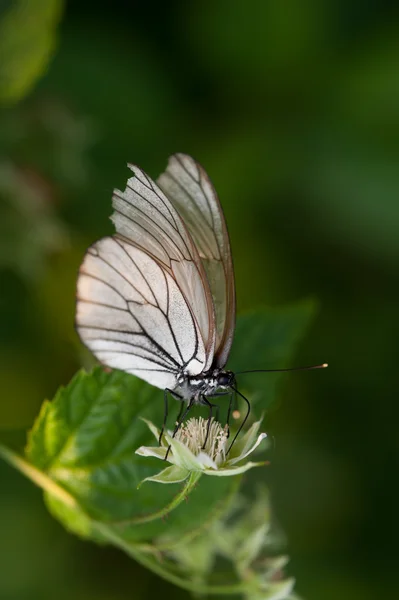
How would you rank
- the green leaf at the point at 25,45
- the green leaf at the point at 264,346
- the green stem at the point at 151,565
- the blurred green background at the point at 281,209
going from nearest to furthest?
the green stem at the point at 151,565, the green leaf at the point at 264,346, the green leaf at the point at 25,45, the blurred green background at the point at 281,209

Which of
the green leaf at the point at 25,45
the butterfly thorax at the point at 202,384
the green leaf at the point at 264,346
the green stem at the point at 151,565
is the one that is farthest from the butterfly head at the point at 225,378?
the green leaf at the point at 25,45

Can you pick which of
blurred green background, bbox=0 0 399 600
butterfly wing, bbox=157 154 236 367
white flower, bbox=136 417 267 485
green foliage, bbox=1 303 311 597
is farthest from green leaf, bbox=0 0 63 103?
white flower, bbox=136 417 267 485

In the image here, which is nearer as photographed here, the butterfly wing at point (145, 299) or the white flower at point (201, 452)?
the white flower at point (201, 452)

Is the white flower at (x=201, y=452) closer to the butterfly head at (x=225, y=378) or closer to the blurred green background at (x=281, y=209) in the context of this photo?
the butterfly head at (x=225, y=378)

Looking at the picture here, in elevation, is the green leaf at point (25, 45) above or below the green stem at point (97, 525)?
above

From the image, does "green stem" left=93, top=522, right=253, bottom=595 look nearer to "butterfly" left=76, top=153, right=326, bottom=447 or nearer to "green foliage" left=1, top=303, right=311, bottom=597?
"green foliage" left=1, top=303, right=311, bottom=597

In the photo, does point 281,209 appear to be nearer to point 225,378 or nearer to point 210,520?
point 225,378

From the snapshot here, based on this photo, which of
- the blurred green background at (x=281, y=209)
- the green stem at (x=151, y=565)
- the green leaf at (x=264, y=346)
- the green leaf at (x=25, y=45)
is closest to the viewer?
the green stem at (x=151, y=565)

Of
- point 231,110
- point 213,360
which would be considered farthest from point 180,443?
point 231,110
